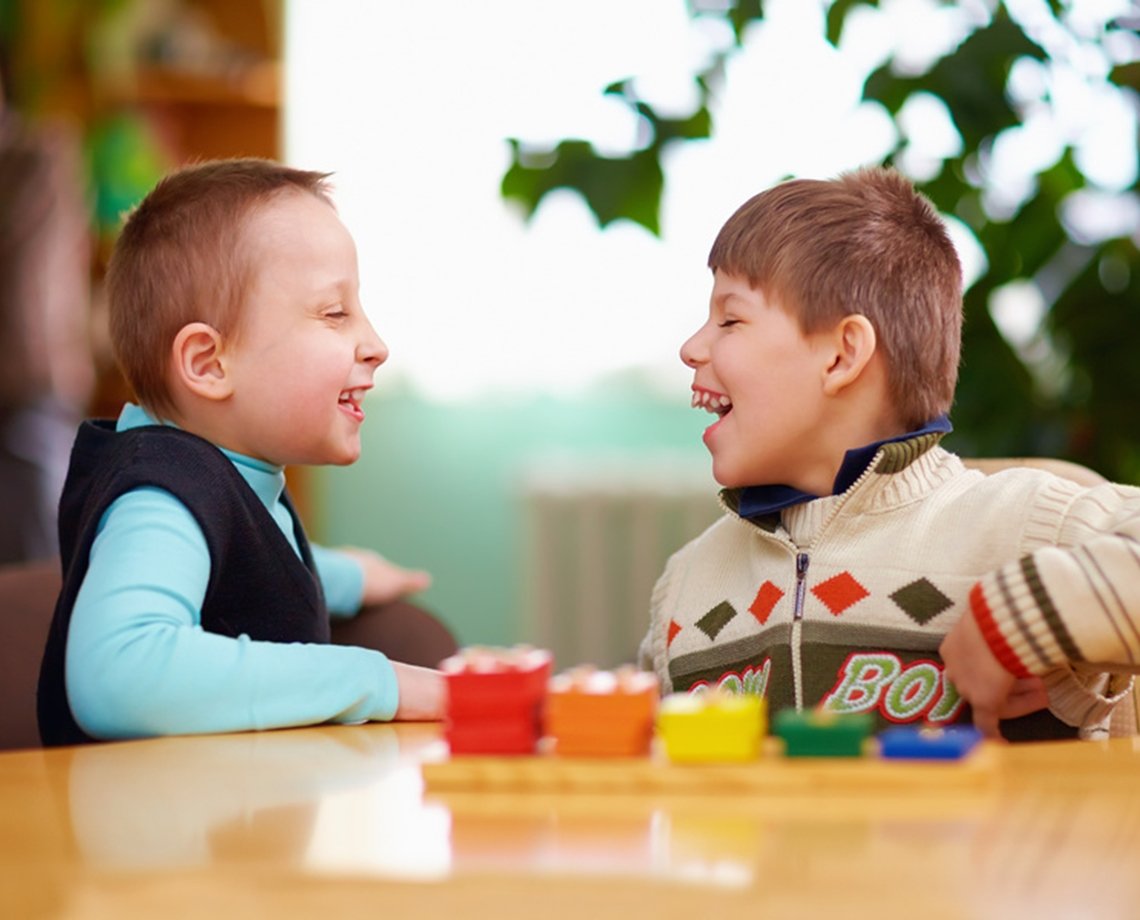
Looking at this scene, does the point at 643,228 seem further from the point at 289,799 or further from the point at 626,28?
the point at 626,28

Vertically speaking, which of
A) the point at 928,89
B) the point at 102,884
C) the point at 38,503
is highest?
the point at 928,89

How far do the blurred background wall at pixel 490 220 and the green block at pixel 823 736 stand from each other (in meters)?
1.51

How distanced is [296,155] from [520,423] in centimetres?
87

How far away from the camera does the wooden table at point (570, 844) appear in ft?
1.82

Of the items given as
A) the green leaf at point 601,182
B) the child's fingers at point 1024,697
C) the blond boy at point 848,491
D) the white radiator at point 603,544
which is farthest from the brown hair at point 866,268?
the white radiator at point 603,544

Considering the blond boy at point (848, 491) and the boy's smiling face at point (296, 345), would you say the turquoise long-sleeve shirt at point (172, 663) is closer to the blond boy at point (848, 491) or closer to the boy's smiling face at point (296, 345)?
the boy's smiling face at point (296, 345)

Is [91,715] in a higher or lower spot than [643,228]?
lower

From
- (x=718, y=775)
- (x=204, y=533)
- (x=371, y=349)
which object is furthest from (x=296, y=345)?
(x=718, y=775)

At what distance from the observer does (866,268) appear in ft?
4.10

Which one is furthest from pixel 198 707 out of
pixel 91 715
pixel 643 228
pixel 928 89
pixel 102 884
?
pixel 928 89

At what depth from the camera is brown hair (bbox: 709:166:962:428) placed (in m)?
1.25

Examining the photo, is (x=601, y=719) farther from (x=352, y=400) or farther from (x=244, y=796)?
(x=352, y=400)

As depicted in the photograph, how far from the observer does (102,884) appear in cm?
59

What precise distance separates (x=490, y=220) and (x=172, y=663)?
2.62 meters
